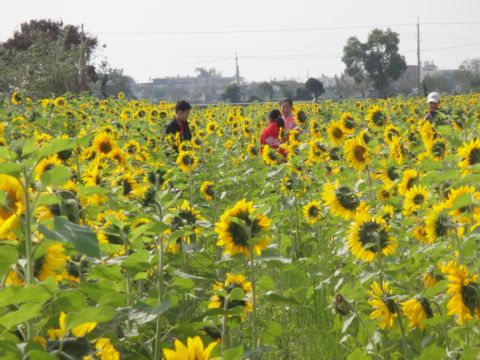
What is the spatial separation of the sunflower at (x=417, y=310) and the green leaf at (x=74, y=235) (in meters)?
1.21

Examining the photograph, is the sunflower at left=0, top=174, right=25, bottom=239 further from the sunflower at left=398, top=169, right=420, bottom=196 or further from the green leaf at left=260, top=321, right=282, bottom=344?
the sunflower at left=398, top=169, right=420, bottom=196

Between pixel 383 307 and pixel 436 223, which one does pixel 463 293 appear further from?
pixel 436 223

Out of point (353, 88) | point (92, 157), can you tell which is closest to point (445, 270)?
point (92, 157)

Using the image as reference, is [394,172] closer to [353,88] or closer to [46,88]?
[46,88]

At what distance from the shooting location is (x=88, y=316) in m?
1.10

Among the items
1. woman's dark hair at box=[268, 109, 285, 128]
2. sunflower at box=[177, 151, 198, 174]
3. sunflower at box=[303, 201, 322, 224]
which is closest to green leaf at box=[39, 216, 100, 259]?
sunflower at box=[303, 201, 322, 224]

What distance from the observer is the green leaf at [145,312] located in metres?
1.50

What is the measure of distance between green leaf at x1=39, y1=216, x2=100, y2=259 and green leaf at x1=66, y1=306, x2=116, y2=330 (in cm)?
8

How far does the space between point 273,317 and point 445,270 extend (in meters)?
1.68

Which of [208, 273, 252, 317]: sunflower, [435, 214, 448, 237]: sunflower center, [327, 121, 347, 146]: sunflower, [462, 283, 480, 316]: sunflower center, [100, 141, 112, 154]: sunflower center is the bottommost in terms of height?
[208, 273, 252, 317]: sunflower

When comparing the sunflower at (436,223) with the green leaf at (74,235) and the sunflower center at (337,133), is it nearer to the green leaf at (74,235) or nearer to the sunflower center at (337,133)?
the green leaf at (74,235)

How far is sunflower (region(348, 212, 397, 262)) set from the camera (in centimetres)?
227

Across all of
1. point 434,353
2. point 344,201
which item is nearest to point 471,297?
point 434,353

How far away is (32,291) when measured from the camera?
1124 mm
